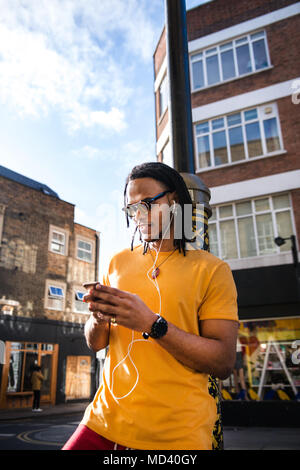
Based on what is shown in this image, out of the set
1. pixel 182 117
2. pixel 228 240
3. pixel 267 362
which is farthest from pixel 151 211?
pixel 228 240

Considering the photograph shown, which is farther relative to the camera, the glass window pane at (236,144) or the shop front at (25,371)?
the shop front at (25,371)

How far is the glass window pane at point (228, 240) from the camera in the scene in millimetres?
12867

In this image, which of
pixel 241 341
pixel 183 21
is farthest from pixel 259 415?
pixel 183 21

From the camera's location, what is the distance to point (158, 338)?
1.31 meters

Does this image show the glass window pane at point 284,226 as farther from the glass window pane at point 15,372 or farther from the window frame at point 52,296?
the window frame at point 52,296

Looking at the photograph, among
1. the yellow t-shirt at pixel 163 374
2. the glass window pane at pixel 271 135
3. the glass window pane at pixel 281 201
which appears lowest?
the yellow t-shirt at pixel 163 374

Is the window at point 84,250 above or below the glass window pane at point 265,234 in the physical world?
above

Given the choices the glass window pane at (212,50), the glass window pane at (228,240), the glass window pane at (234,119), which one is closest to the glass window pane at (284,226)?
the glass window pane at (228,240)

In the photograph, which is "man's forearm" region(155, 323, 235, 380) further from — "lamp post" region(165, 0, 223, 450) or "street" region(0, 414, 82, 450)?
"street" region(0, 414, 82, 450)

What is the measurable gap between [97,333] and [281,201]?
11.8 metres

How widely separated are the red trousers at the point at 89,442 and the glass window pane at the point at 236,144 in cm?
1296

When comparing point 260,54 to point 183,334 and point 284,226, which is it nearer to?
point 284,226

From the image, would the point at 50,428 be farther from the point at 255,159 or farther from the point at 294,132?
the point at 294,132

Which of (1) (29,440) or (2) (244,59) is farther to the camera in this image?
(2) (244,59)
